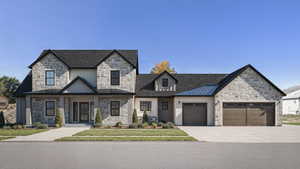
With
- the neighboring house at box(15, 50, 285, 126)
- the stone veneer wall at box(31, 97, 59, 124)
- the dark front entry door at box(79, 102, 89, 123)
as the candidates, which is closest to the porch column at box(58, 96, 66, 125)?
the neighboring house at box(15, 50, 285, 126)

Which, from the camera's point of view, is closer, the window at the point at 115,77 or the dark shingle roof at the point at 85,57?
the window at the point at 115,77

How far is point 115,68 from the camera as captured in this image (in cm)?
2109

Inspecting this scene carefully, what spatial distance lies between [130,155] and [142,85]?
1628cm

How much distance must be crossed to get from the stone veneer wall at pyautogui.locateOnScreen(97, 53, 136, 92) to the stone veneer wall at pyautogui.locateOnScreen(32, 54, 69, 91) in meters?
4.22

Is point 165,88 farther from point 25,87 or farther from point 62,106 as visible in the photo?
point 25,87

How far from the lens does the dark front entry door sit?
21.0 m

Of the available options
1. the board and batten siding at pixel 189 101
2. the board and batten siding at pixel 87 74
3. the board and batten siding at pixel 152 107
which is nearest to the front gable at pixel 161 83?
the board and batten siding at pixel 152 107

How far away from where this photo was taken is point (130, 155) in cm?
784

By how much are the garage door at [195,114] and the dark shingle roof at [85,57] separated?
8382mm

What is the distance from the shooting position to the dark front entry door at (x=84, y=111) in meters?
21.0

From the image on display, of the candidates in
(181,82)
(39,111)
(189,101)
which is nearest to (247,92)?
(189,101)

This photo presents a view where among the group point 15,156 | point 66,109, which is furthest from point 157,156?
point 66,109

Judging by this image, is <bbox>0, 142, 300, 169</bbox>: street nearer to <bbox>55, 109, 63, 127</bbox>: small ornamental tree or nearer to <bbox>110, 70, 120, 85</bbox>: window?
<bbox>55, 109, 63, 127</bbox>: small ornamental tree

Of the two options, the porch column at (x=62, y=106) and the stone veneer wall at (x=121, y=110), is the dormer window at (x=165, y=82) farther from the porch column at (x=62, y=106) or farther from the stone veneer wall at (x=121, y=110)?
the porch column at (x=62, y=106)
